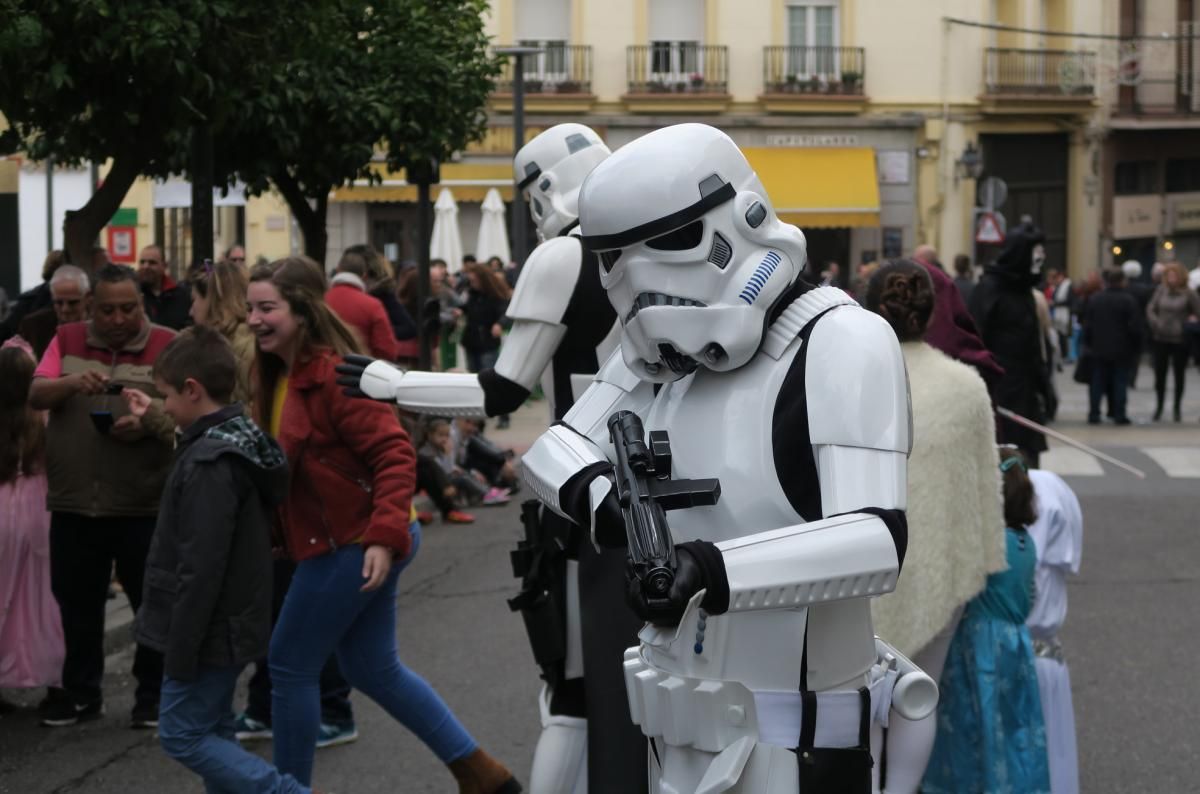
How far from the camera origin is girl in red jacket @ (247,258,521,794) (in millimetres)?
4961

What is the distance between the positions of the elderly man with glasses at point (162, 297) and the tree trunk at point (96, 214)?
1.15 meters

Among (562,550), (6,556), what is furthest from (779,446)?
(6,556)

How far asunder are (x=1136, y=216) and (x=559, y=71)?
1234 centimetres

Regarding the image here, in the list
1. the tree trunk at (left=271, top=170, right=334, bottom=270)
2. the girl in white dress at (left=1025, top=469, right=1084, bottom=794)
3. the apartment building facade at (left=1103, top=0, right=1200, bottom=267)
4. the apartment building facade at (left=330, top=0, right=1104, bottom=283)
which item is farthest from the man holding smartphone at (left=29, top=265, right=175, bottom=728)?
the apartment building facade at (left=1103, top=0, right=1200, bottom=267)

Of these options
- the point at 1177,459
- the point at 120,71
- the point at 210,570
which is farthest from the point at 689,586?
the point at 1177,459

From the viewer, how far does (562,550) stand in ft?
14.3

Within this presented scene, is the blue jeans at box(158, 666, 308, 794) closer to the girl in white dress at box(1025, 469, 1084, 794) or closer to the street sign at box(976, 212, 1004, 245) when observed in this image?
the girl in white dress at box(1025, 469, 1084, 794)

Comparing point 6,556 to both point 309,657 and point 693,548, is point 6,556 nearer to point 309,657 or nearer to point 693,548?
point 309,657

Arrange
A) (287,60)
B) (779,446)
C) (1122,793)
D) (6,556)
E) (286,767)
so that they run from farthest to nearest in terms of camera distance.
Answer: (287,60)
(6,556)
(1122,793)
(286,767)
(779,446)

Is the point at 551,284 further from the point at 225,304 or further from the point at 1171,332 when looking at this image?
the point at 1171,332

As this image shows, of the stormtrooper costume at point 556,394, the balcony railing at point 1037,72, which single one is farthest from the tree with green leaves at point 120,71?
the balcony railing at point 1037,72

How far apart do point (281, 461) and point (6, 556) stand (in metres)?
2.52

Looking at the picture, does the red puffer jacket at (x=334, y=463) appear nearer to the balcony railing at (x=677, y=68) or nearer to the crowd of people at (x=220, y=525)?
the crowd of people at (x=220, y=525)

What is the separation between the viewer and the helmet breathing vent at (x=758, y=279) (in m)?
3.05
